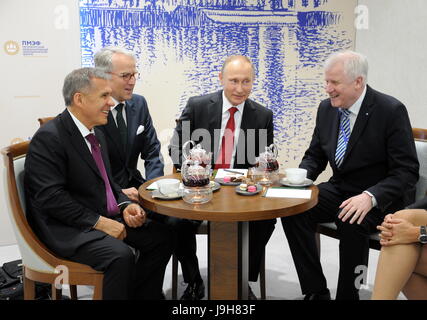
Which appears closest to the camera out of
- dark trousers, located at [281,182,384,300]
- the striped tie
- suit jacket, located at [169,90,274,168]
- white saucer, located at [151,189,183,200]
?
white saucer, located at [151,189,183,200]

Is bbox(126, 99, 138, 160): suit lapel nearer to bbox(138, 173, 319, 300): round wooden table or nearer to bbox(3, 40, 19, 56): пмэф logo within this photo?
bbox(138, 173, 319, 300): round wooden table

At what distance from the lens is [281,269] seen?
11.8ft

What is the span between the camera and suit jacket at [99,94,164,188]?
9.95ft

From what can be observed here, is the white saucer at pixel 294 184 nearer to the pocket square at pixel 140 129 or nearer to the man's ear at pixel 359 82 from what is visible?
the man's ear at pixel 359 82

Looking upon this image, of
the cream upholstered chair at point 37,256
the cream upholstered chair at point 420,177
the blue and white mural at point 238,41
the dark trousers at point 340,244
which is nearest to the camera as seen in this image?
the cream upholstered chair at point 37,256

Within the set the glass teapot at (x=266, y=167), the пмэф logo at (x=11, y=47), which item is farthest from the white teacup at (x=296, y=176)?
the пмэф logo at (x=11, y=47)

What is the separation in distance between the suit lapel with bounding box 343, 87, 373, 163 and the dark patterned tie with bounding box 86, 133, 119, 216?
56.2 inches

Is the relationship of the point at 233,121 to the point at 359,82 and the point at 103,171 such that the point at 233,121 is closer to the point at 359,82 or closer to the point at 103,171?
the point at 359,82

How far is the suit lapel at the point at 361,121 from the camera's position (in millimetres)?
2844

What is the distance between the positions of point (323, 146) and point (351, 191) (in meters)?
0.36

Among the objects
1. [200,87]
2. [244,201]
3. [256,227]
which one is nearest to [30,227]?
[244,201]

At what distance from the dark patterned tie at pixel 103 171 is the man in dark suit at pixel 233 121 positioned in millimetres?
705

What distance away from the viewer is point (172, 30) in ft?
14.3

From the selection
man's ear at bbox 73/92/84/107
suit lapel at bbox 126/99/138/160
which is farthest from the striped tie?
man's ear at bbox 73/92/84/107
